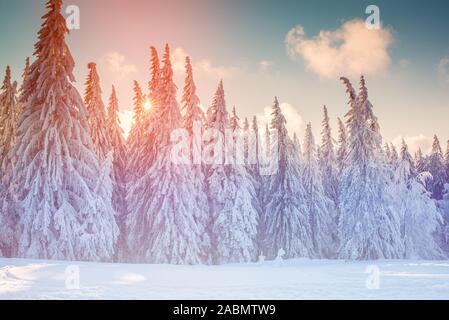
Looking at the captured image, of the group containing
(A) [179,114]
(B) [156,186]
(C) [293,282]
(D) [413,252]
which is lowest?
(D) [413,252]

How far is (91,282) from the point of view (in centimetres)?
912

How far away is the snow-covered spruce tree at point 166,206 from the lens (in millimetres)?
28656

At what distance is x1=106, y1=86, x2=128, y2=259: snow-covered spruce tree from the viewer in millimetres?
31441

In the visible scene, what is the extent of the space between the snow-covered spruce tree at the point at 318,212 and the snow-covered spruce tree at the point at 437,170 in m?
19.0

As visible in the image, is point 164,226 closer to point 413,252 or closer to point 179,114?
point 179,114

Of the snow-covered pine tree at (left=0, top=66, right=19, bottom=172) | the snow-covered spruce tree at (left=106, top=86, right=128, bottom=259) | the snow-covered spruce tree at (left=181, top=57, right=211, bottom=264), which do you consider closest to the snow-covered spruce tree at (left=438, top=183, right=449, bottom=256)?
the snow-covered spruce tree at (left=181, top=57, right=211, bottom=264)

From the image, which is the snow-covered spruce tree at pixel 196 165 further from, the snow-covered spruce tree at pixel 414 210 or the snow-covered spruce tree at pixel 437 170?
the snow-covered spruce tree at pixel 437 170

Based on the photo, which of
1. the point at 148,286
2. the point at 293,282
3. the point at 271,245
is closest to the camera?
the point at 148,286

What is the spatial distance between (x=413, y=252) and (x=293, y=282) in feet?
114

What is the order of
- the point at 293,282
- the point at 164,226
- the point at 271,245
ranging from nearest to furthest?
the point at 293,282 < the point at 164,226 < the point at 271,245

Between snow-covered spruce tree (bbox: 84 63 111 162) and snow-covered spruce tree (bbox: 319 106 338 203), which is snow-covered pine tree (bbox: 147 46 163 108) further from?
snow-covered spruce tree (bbox: 319 106 338 203)

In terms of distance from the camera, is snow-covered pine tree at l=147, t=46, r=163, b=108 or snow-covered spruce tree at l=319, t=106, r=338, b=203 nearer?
snow-covered pine tree at l=147, t=46, r=163, b=108

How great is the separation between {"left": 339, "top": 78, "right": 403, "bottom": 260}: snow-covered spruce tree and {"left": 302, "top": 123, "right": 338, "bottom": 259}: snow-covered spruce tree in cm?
669
